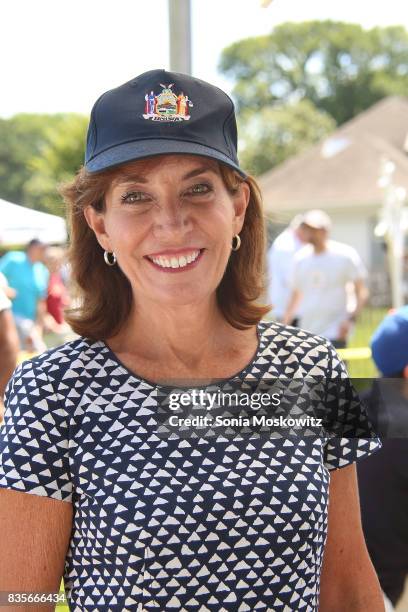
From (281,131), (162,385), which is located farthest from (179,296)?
(281,131)

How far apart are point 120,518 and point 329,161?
3071 centimetres

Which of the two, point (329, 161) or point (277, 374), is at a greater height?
point (329, 161)

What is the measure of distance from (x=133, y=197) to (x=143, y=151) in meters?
0.10

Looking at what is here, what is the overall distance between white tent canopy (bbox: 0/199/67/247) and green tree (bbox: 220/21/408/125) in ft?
145

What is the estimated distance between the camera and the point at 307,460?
1432 millimetres

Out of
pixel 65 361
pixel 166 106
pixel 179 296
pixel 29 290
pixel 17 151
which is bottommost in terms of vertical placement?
pixel 29 290

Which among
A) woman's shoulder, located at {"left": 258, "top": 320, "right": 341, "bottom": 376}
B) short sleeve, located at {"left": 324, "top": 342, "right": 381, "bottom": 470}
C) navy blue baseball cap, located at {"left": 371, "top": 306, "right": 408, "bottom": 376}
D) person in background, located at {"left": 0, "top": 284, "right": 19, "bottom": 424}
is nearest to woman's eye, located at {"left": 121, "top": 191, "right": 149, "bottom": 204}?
woman's shoulder, located at {"left": 258, "top": 320, "right": 341, "bottom": 376}

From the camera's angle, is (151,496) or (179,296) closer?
(151,496)

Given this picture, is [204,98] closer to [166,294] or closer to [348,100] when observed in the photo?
[166,294]

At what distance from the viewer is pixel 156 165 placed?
1.41 m

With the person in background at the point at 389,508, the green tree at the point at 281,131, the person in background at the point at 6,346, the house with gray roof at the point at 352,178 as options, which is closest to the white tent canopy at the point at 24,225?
the person in background at the point at 6,346

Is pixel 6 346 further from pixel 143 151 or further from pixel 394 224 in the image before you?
pixel 394 224

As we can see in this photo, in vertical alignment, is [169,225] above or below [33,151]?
below

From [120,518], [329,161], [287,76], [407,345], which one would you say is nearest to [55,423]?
[120,518]
